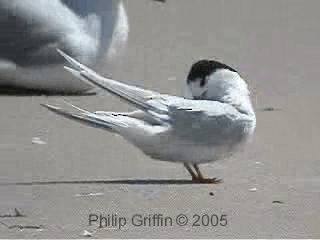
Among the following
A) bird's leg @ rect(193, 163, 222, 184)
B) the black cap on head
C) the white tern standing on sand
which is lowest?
bird's leg @ rect(193, 163, 222, 184)

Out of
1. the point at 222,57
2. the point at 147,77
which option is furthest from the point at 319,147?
the point at 147,77

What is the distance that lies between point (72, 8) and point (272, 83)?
0.54 meters

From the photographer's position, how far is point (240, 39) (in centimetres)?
216

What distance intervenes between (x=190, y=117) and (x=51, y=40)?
398mm

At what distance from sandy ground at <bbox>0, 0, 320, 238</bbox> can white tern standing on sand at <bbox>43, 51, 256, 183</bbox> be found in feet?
0.07

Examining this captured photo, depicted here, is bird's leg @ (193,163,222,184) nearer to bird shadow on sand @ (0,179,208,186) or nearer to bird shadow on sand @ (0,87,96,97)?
bird shadow on sand @ (0,179,208,186)

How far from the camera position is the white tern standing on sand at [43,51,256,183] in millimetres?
2127

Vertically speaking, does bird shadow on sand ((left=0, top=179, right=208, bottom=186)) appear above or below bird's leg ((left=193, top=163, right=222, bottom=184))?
below

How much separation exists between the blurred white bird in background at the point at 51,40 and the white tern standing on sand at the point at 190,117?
36 millimetres

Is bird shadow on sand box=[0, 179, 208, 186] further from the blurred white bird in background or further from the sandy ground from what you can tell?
the blurred white bird in background

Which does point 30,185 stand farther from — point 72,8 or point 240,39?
point 240,39

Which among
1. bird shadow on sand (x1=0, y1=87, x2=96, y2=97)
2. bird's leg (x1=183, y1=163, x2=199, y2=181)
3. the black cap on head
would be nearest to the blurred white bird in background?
bird shadow on sand (x1=0, y1=87, x2=96, y2=97)

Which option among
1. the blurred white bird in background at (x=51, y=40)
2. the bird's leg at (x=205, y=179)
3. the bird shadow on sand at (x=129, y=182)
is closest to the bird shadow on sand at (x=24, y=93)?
the blurred white bird in background at (x=51, y=40)

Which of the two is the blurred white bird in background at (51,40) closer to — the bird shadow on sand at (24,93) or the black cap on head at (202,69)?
the bird shadow on sand at (24,93)
